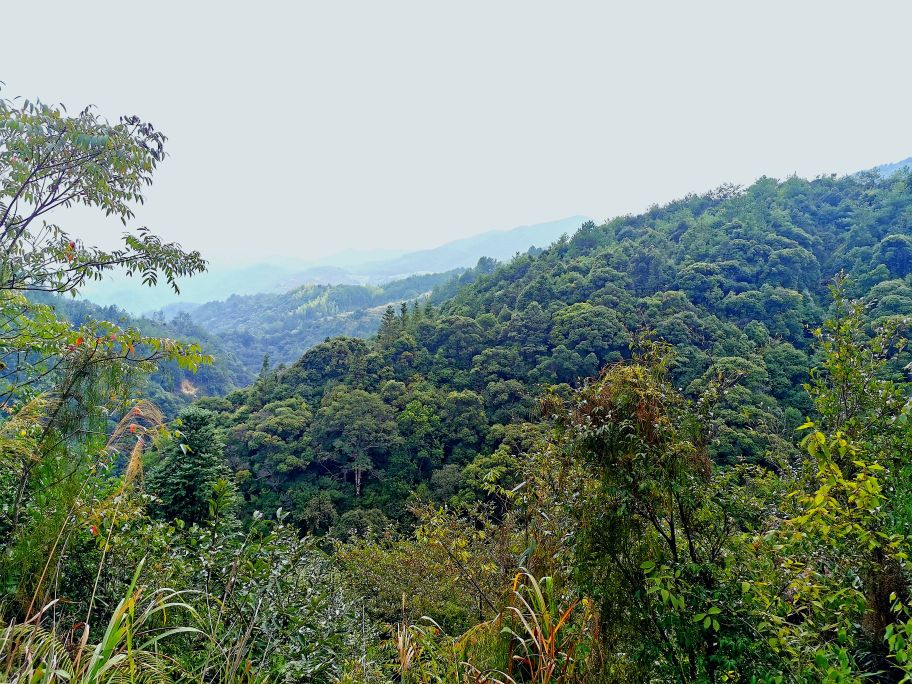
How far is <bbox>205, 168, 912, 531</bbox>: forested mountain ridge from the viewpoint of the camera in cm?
2234

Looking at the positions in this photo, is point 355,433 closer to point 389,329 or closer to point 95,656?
point 389,329

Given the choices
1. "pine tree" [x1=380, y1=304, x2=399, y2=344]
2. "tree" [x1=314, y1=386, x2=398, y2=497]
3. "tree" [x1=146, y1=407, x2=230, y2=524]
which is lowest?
"tree" [x1=314, y1=386, x2=398, y2=497]

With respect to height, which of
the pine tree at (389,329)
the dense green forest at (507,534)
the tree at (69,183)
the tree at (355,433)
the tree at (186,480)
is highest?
the tree at (69,183)

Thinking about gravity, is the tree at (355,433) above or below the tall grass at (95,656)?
below

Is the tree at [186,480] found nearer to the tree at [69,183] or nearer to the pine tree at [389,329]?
the tree at [69,183]

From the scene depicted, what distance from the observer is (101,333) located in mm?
2770

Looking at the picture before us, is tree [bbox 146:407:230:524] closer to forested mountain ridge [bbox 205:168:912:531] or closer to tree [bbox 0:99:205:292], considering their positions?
forested mountain ridge [bbox 205:168:912:531]

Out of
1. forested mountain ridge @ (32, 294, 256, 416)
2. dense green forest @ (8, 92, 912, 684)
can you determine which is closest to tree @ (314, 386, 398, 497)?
dense green forest @ (8, 92, 912, 684)

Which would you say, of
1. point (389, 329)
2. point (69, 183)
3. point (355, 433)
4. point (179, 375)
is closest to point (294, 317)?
point (179, 375)

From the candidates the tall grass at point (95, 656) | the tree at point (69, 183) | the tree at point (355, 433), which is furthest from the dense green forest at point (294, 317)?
the tall grass at point (95, 656)

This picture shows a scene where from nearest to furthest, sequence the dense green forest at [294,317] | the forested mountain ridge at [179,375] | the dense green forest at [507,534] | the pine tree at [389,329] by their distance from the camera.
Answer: the dense green forest at [507,534], the pine tree at [389,329], the forested mountain ridge at [179,375], the dense green forest at [294,317]

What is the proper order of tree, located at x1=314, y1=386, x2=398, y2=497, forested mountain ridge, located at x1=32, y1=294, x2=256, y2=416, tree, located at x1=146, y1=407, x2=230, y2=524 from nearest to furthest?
1. tree, located at x1=146, y1=407, x2=230, y2=524
2. tree, located at x1=314, y1=386, x2=398, y2=497
3. forested mountain ridge, located at x1=32, y1=294, x2=256, y2=416

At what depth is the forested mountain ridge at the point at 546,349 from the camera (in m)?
22.3

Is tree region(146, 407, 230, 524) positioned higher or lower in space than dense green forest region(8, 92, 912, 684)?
lower
